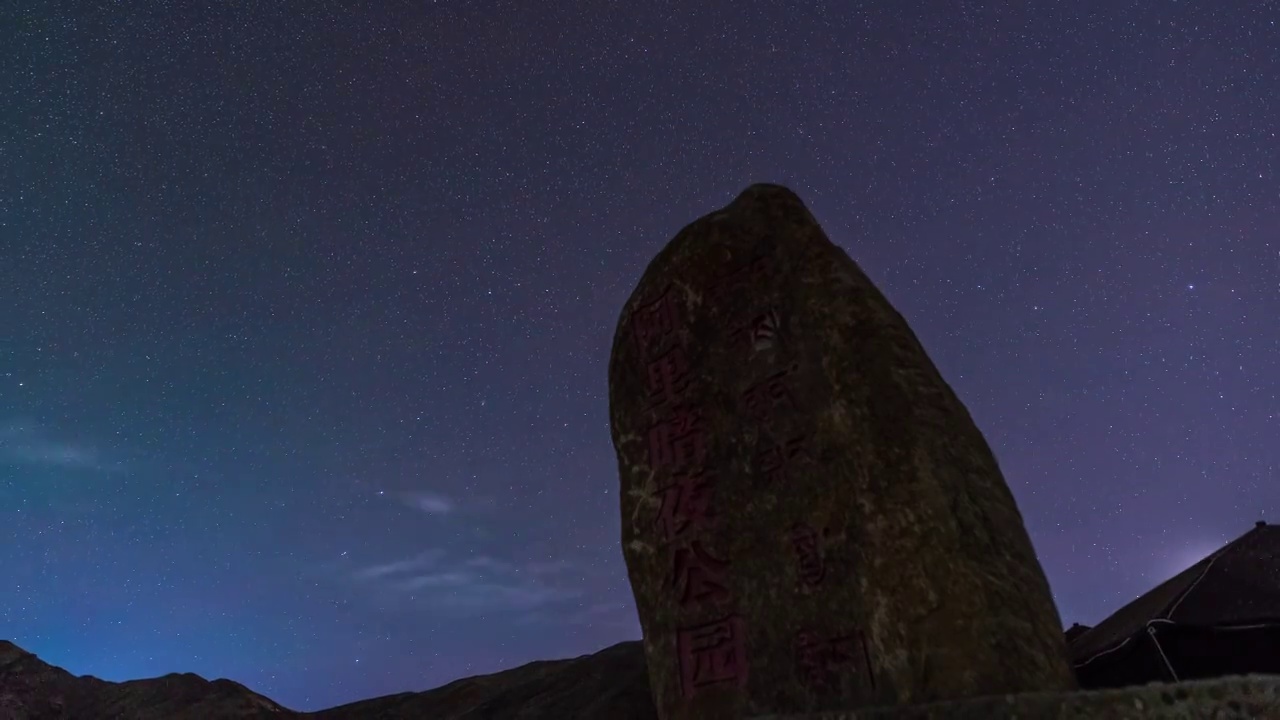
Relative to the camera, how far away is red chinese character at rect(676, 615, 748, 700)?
5.70m

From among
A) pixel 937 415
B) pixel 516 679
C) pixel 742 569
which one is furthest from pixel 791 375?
pixel 516 679

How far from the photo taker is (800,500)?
554cm

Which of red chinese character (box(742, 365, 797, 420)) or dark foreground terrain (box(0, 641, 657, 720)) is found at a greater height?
red chinese character (box(742, 365, 797, 420))

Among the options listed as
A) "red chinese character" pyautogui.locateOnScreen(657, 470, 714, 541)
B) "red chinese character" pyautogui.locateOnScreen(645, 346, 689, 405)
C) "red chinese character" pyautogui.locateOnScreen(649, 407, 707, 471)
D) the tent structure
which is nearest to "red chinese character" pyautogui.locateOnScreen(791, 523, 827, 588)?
"red chinese character" pyautogui.locateOnScreen(657, 470, 714, 541)

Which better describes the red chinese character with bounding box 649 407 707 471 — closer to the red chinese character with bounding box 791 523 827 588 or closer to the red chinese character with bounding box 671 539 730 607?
the red chinese character with bounding box 671 539 730 607

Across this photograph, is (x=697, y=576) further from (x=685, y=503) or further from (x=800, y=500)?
(x=800, y=500)

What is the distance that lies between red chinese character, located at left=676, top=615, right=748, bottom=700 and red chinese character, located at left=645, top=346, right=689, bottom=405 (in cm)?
184

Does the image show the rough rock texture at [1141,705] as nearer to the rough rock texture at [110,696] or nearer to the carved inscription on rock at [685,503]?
the carved inscription on rock at [685,503]

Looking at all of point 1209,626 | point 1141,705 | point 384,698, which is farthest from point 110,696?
point 1141,705

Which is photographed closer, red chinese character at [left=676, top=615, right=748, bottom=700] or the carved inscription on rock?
red chinese character at [left=676, top=615, right=748, bottom=700]

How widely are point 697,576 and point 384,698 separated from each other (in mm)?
11664

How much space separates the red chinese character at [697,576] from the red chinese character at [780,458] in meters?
0.76

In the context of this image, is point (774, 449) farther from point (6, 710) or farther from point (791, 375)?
point (6, 710)

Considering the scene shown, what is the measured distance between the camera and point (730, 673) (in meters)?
5.72
